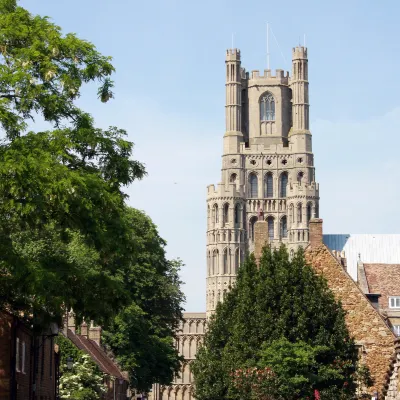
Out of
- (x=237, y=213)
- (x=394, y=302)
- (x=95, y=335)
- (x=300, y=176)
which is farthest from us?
(x=300, y=176)

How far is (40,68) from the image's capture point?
86.2 ft

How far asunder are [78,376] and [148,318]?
55.7 ft

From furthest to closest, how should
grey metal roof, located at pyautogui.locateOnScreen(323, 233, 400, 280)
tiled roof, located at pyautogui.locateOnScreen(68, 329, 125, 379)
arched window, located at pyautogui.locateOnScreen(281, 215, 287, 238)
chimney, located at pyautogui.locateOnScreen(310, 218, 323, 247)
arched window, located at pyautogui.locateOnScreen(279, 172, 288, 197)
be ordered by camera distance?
1. arched window, located at pyautogui.locateOnScreen(279, 172, 288, 197)
2. arched window, located at pyautogui.locateOnScreen(281, 215, 287, 238)
3. grey metal roof, located at pyautogui.locateOnScreen(323, 233, 400, 280)
4. tiled roof, located at pyautogui.locateOnScreen(68, 329, 125, 379)
5. chimney, located at pyautogui.locateOnScreen(310, 218, 323, 247)

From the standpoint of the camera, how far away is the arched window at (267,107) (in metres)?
171

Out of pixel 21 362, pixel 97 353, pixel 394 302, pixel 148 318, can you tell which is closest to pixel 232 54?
pixel 394 302

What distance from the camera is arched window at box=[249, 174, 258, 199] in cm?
16362

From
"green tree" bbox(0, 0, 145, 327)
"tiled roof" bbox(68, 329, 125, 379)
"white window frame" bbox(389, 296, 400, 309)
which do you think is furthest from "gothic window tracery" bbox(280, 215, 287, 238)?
"green tree" bbox(0, 0, 145, 327)

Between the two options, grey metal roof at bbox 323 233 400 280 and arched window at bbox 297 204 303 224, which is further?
arched window at bbox 297 204 303 224

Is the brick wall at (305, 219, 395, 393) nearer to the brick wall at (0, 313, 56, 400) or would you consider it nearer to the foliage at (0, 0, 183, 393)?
the brick wall at (0, 313, 56, 400)

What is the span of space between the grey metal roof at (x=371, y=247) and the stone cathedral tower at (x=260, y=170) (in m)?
5.23

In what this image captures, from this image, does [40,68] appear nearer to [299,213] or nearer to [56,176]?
[56,176]

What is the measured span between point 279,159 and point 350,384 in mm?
125942

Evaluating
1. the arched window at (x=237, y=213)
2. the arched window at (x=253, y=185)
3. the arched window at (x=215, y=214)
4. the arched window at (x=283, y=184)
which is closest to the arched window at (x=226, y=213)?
the arched window at (x=215, y=214)

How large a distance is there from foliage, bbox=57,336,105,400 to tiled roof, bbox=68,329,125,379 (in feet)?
7.33
